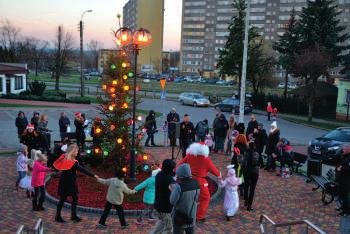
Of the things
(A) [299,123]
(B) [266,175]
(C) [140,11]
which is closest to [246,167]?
(B) [266,175]

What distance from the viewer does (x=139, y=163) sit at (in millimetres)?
13242

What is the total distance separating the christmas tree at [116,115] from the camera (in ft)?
41.5

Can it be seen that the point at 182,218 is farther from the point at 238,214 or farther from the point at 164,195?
the point at 238,214

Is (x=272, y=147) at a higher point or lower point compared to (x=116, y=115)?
lower

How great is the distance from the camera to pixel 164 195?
711cm

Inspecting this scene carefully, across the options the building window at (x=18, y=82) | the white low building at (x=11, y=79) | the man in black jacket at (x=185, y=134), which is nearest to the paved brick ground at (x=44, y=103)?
the white low building at (x=11, y=79)

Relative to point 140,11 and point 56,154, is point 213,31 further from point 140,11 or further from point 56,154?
point 56,154

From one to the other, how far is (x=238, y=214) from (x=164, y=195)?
3.72 meters

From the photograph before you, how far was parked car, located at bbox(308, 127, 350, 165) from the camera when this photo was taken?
17609 mm

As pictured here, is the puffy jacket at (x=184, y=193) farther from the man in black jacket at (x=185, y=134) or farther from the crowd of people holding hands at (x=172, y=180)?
the man in black jacket at (x=185, y=134)

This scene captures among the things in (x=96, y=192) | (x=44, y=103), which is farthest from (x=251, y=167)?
(x=44, y=103)

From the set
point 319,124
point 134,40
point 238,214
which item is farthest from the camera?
point 319,124

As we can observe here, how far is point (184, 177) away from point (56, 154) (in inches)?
296

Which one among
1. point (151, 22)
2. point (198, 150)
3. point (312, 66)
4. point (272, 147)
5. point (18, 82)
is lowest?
point (272, 147)
